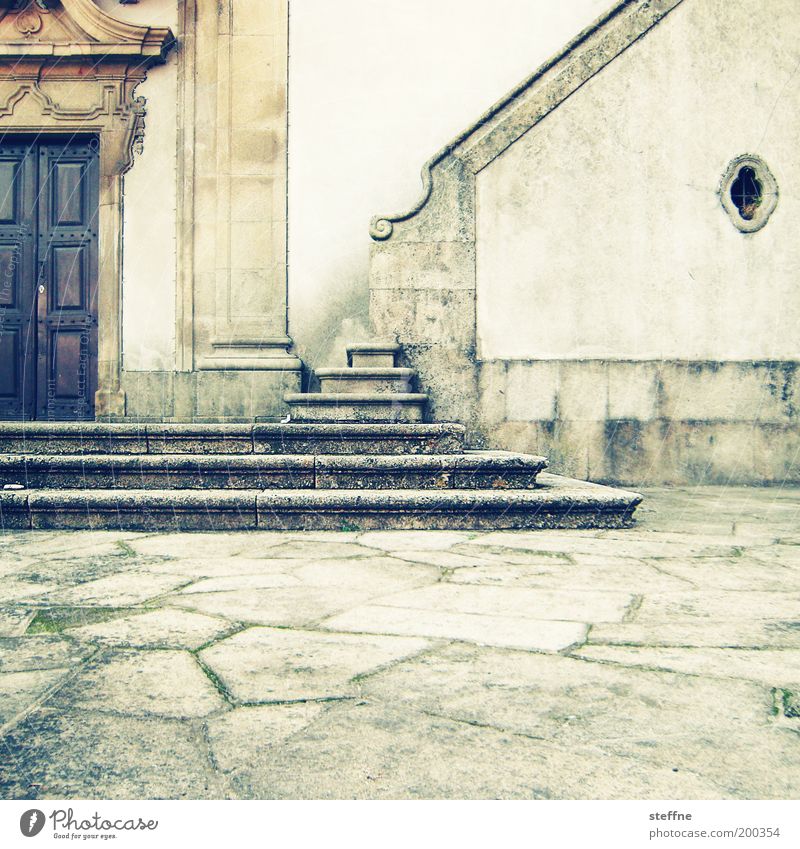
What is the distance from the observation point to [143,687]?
1.86m

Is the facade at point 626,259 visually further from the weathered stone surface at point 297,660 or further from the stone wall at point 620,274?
the weathered stone surface at point 297,660

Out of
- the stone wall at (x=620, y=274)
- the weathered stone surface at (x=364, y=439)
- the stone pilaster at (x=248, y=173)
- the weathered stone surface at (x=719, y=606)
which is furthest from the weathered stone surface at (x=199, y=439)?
the weathered stone surface at (x=719, y=606)

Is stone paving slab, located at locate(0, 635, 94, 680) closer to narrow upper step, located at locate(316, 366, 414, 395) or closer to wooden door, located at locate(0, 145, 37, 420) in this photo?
narrow upper step, located at locate(316, 366, 414, 395)

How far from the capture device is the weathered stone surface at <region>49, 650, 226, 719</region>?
5.67 feet

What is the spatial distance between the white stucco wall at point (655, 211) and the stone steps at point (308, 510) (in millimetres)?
2153

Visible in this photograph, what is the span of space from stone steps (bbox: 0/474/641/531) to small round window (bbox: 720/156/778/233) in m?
3.05

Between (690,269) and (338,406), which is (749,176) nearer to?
(690,269)

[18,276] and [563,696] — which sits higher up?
[18,276]

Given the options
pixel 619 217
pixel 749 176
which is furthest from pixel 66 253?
pixel 749 176

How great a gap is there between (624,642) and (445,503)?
2143 mm

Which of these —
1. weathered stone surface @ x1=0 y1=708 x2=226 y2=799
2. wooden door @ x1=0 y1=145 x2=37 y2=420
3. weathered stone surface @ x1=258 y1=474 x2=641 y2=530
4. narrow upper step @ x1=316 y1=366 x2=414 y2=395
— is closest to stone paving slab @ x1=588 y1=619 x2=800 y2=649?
weathered stone surface @ x1=0 y1=708 x2=226 y2=799

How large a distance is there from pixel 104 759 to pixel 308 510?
284 centimetres

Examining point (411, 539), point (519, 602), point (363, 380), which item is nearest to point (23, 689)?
point (519, 602)

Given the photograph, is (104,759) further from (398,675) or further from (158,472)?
(158,472)
